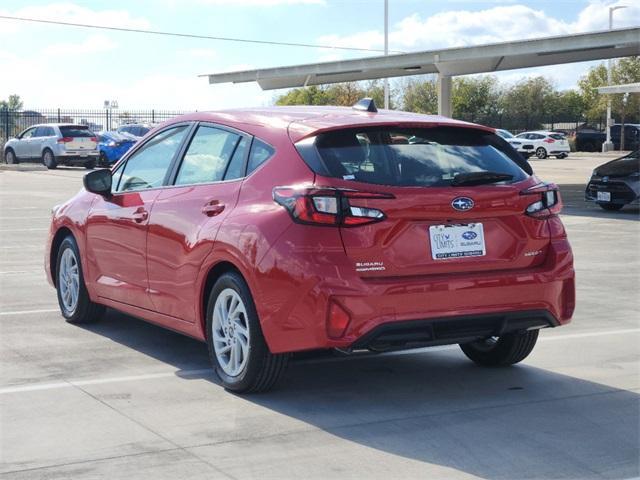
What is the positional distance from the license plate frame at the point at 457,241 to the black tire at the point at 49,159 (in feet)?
115

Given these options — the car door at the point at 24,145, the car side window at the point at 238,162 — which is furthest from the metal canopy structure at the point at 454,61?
the car side window at the point at 238,162

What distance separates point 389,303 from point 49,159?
3569cm

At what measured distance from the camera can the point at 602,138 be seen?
6506 cm

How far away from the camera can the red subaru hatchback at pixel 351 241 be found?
576 cm

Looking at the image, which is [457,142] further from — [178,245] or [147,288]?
[147,288]

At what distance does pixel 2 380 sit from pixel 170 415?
4.61ft

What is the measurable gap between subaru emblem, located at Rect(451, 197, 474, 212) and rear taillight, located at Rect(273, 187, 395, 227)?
17.2 inches

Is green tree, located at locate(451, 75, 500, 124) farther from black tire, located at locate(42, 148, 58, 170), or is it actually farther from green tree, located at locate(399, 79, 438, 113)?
black tire, located at locate(42, 148, 58, 170)

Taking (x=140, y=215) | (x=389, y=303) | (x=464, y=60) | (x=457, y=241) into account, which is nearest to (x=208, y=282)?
(x=140, y=215)

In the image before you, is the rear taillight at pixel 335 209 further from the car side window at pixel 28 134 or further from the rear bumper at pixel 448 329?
the car side window at pixel 28 134

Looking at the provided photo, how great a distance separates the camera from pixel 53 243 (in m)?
8.92

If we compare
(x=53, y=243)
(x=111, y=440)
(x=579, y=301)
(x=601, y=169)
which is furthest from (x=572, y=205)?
(x=111, y=440)

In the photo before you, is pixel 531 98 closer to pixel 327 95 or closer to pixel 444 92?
pixel 327 95

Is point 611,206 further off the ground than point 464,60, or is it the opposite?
point 464,60
